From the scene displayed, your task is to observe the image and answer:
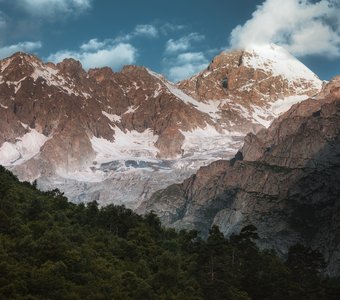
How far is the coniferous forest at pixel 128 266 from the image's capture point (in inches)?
3445

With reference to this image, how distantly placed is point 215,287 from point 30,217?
42.9m

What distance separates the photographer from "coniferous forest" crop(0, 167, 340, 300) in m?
87.5

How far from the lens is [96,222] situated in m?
151

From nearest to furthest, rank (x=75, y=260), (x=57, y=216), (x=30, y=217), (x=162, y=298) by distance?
(x=162, y=298) → (x=75, y=260) → (x=30, y=217) → (x=57, y=216)

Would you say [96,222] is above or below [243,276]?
above

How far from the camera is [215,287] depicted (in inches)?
3971

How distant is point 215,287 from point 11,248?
2774cm

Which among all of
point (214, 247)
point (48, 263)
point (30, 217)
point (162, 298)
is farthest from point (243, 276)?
point (30, 217)

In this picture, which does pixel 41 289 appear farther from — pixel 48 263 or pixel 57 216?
pixel 57 216

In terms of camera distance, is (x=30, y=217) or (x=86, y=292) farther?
(x=30, y=217)

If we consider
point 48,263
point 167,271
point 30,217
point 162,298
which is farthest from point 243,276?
point 30,217

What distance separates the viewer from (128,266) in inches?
4326

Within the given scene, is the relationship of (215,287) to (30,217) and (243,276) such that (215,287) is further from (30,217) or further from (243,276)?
(30,217)

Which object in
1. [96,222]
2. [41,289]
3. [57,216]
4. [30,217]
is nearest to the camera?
[41,289]
